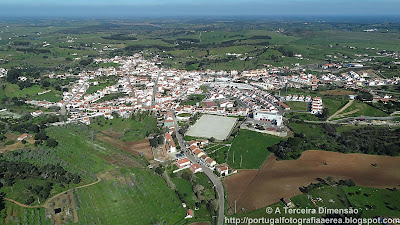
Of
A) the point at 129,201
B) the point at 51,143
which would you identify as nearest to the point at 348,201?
the point at 129,201

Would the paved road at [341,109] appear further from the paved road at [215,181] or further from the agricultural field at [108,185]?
the agricultural field at [108,185]

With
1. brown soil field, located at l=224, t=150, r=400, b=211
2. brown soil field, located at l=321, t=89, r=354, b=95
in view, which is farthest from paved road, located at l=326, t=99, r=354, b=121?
brown soil field, located at l=224, t=150, r=400, b=211

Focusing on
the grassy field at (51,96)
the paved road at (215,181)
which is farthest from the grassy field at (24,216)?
the grassy field at (51,96)

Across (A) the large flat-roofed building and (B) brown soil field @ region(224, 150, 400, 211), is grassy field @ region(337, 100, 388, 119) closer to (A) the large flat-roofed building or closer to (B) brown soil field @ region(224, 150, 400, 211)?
(A) the large flat-roofed building

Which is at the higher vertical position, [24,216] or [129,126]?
[129,126]

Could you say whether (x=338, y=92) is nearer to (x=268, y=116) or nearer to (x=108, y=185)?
(x=268, y=116)
